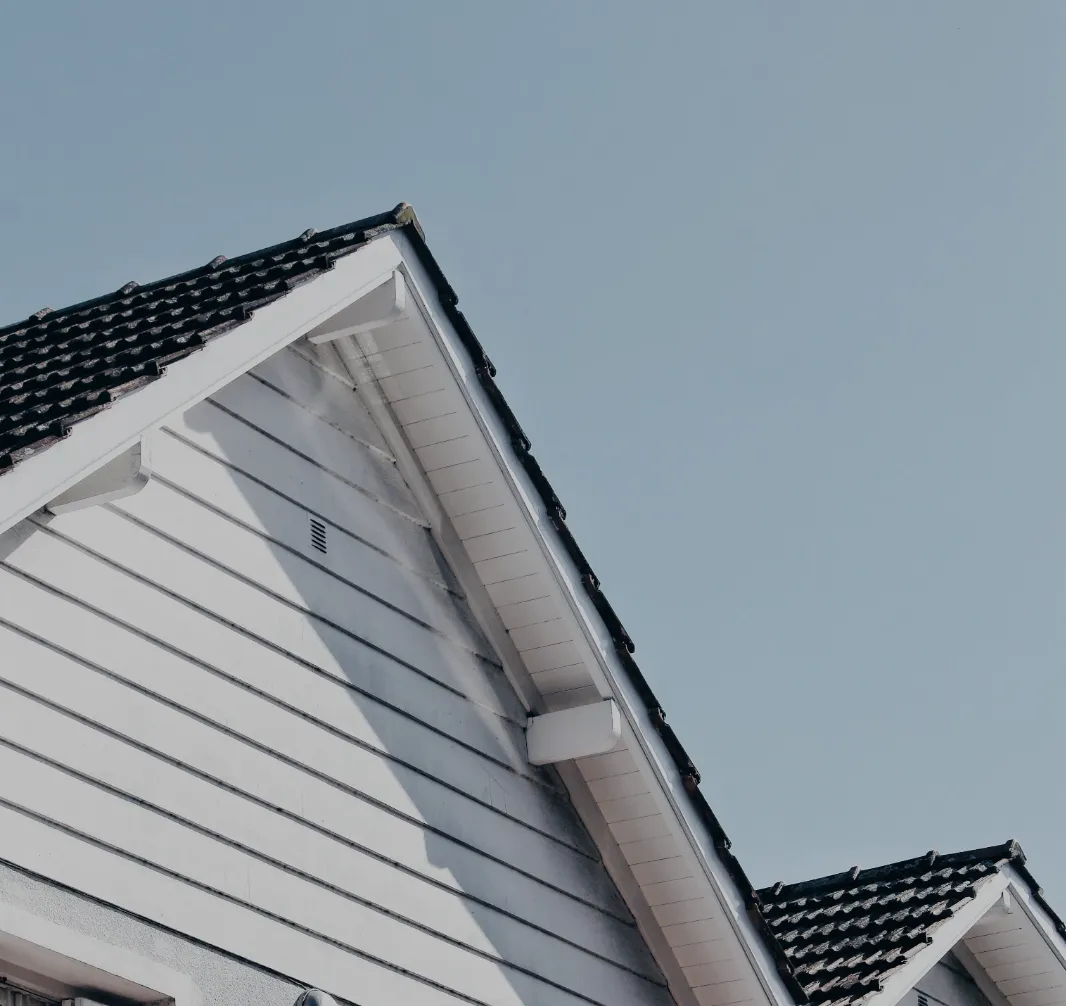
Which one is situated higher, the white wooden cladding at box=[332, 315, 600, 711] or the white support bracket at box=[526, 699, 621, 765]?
the white wooden cladding at box=[332, 315, 600, 711]

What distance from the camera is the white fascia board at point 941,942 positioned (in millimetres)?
8648

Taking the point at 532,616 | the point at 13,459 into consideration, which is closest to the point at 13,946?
the point at 13,459

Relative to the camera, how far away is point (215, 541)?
22.6ft

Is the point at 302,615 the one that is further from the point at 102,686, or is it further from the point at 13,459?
the point at 13,459

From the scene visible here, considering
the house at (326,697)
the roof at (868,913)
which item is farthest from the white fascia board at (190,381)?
the roof at (868,913)

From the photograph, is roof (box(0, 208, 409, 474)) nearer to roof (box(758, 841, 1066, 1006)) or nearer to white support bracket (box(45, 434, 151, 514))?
white support bracket (box(45, 434, 151, 514))

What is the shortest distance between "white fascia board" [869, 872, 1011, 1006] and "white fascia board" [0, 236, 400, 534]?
3930 mm

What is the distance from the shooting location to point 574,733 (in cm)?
809

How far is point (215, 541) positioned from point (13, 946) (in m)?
1.81

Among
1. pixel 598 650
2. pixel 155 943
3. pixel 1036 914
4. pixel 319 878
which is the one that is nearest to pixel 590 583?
pixel 598 650

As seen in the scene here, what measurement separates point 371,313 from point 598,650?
1.68m

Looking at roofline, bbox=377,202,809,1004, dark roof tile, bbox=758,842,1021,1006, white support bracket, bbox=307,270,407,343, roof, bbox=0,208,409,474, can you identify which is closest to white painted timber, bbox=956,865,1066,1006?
dark roof tile, bbox=758,842,1021,1006

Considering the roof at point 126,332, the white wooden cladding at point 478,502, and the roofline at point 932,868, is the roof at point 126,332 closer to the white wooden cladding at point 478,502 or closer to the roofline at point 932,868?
the white wooden cladding at point 478,502

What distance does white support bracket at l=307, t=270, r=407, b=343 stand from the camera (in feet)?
24.7
